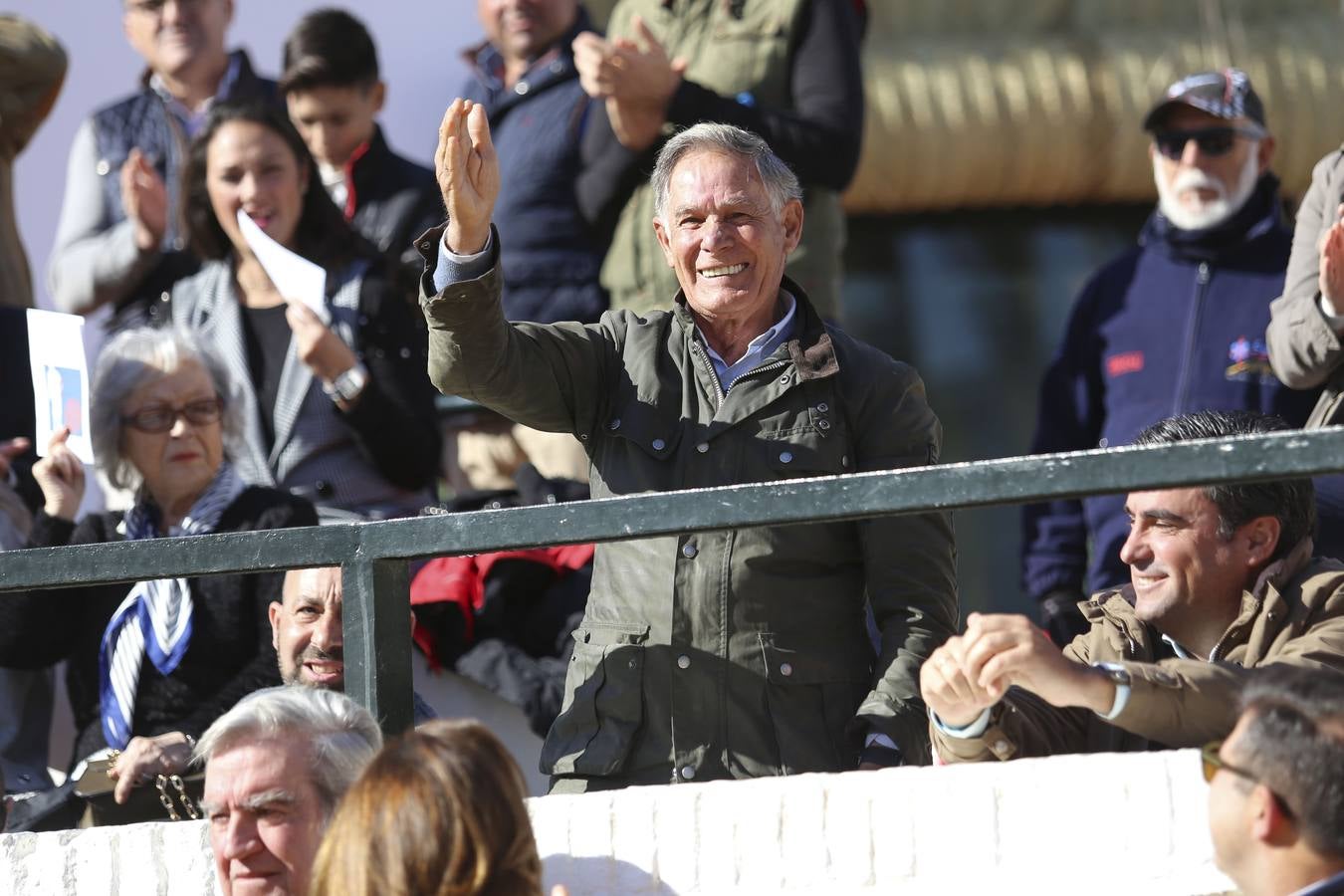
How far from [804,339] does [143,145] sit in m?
2.74

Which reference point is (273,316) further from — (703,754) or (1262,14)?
(1262,14)

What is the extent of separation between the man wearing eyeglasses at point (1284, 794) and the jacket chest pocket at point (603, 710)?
1.03 meters

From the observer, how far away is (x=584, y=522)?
107 inches

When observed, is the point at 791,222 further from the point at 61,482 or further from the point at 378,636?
the point at 61,482

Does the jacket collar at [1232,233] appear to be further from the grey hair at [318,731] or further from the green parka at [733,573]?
the grey hair at [318,731]

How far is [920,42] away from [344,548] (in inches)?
204

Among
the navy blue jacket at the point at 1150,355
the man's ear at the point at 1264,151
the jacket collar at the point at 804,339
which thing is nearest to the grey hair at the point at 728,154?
the jacket collar at the point at 804,339

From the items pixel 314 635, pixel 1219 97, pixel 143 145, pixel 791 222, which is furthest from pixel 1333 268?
pixel 143 145

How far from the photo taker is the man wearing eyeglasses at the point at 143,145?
5367 millimetres

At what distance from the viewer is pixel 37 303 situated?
595 cm

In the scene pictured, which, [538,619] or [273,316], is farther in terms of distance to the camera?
[273,316]

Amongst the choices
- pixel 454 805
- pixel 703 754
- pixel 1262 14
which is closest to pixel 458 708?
pixel 703 754

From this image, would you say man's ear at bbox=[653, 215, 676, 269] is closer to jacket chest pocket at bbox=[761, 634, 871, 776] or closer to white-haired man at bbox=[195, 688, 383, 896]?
jacket chest pocket at bbox=[761, 634, 871, 776]

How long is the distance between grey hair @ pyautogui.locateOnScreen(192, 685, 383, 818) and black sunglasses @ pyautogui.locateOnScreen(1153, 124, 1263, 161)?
277 cm
